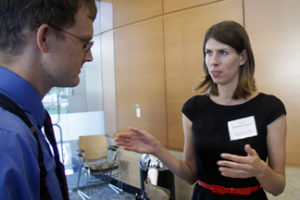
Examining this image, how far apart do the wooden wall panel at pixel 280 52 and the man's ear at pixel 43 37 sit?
2.55 m

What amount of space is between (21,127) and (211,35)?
1.27 m

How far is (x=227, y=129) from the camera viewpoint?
1493 millimetres

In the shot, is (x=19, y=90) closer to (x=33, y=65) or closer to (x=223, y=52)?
(x=33, y=65)

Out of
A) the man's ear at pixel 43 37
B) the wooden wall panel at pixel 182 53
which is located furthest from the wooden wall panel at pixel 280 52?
the man's ear at pixel 43 37

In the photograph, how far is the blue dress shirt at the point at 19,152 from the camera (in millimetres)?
514

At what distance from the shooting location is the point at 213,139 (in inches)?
59.0

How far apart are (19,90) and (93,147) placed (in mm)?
4152

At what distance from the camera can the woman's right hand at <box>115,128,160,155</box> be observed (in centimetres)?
144

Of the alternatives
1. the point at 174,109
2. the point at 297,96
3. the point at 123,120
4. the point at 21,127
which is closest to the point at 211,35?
the point at 21,127

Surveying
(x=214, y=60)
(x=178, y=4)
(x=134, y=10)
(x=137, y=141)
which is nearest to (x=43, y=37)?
(x=137, y=141)

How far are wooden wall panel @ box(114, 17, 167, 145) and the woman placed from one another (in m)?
2.41

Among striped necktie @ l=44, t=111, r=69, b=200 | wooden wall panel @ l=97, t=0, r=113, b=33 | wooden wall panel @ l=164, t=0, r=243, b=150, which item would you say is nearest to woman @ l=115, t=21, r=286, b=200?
striped necktie @ l=44, t=111, r=69, b=200

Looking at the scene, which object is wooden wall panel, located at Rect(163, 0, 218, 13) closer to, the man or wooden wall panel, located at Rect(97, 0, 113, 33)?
wooden wall panel, located at Rect(97, 0, 113, 33)

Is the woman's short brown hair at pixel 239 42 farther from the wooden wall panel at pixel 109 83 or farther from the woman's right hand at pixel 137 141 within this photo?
the wooden wall panel at pixel 109 83
